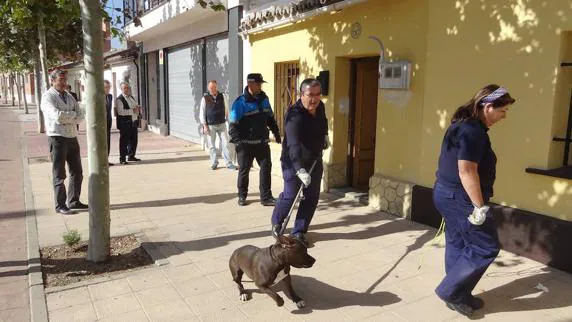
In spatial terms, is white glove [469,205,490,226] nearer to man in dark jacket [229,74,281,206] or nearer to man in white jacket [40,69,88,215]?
man in dark jacket [229,74,281,206]

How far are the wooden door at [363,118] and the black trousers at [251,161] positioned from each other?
59.3 inches

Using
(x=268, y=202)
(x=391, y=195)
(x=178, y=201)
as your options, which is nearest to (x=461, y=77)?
(x=391, y=195)

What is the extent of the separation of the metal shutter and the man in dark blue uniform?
319 inches

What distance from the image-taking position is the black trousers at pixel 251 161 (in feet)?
21.1

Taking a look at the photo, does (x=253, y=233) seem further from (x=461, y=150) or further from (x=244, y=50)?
(x=244, y=50)

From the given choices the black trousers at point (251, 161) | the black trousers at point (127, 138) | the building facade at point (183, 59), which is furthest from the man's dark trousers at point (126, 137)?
the black trousers at point (251, 161)

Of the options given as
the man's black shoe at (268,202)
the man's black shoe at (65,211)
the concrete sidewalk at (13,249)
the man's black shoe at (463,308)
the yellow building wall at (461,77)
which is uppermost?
the yellow building wall at (461,77)

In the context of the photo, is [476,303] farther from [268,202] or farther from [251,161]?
[251,161]

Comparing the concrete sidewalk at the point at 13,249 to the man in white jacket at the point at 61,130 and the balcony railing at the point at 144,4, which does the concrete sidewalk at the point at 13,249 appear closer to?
the man in white jacket at the point at 61,130

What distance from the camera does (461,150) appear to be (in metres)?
3.06

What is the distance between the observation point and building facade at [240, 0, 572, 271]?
13.8ft

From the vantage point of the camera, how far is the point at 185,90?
1370 centimetres

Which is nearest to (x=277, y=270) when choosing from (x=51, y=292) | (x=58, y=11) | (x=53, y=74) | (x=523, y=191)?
(x=51, y=292)

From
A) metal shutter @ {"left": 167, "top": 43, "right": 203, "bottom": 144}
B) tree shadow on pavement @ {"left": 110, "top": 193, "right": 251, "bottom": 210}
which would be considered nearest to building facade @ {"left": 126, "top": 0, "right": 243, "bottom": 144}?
metal shutter @ {"left": 167, "top": 43, "right": 203, "bottom": 144}
